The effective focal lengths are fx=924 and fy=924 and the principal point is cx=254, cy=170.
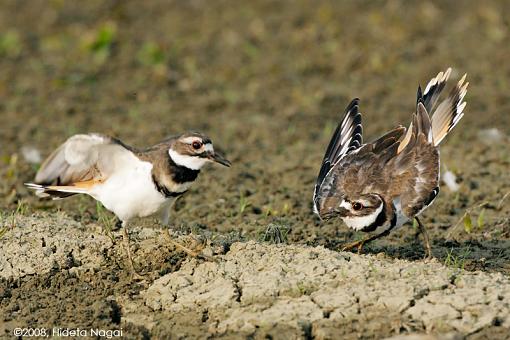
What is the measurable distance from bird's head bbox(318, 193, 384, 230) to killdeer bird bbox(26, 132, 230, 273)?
77 cm

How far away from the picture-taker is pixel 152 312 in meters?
5.54

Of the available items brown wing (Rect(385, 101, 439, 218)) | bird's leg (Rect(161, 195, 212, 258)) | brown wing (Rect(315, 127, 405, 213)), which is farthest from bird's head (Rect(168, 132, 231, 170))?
brown wing (Rect(385, 101, 439, 218))

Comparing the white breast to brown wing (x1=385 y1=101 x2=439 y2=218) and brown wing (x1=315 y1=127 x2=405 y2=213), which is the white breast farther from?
brown wing (x1=385 y1=101 x2=439 y2=218)

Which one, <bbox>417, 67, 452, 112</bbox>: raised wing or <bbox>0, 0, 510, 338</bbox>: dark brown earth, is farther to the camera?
<bbox>417, 67, 452, 112</bbox>: raised wing

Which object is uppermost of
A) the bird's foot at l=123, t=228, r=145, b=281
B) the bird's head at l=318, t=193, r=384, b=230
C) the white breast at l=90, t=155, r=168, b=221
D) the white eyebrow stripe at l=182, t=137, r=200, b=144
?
the white eyebrow stripe at l=182, t=137, r=200, b=144

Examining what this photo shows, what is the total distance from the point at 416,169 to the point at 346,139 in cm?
82

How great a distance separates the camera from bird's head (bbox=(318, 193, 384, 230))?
5.95m

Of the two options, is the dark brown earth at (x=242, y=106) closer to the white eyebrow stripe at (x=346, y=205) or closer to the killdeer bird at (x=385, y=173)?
the killdeer bird at (x=385, y=173)

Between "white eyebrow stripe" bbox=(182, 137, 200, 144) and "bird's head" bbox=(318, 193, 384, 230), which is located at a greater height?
"white eyebrow stripe" bbox=(182, 137, 200, 144)

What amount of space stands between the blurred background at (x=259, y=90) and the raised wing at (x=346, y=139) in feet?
1.95

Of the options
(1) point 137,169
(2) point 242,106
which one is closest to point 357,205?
(1) point 137,169

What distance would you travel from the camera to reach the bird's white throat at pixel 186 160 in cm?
590

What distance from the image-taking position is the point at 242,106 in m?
11.1

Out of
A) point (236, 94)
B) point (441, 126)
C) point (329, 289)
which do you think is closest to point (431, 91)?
point (441, 126)
